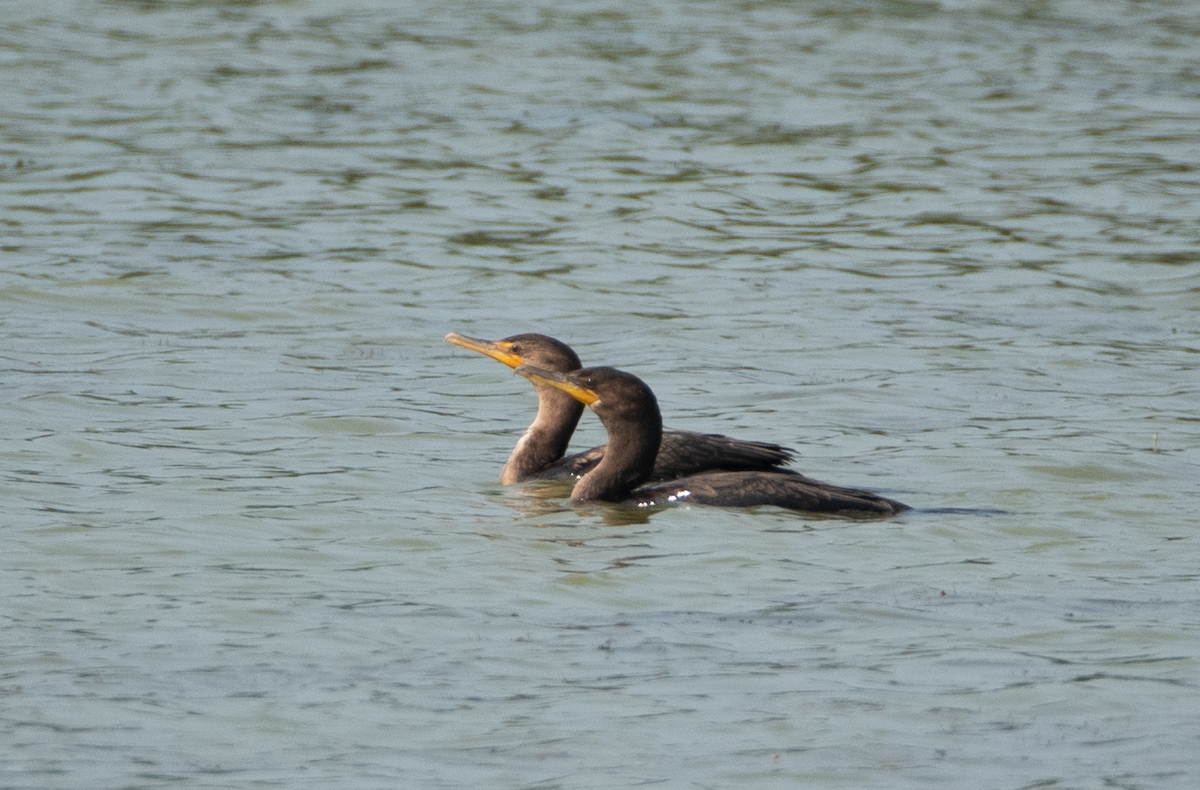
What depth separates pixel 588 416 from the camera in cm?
1348

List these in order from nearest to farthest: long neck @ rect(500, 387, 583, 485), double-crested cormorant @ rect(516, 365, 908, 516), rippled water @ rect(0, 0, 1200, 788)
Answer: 1. rippled water @ rect(0, 0, 1200, 788)
2. double-crested cormorant @ rect(516, 365, 908, 516)
3. long neck @ rect(500, 387, 583, 485)

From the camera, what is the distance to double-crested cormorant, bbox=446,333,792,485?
32.7 feet

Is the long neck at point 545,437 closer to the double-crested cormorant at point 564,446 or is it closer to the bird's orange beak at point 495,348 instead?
the double-crested cormorant at point 564,446

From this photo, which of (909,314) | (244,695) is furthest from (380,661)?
(909,314)

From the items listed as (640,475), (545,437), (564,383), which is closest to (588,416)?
(545,437)

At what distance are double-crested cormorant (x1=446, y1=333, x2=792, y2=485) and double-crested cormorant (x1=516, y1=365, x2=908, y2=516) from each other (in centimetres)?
11

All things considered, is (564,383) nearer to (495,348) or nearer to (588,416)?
(495,348)

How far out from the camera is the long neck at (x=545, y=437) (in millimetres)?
10555

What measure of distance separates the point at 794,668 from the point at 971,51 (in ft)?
67.2

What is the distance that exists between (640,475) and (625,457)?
4.8 inches

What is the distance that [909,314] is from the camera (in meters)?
14.8

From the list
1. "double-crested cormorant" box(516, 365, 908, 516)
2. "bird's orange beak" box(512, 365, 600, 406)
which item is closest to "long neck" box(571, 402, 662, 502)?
"double-crested cormorant" box(516, 365, 908, 516)

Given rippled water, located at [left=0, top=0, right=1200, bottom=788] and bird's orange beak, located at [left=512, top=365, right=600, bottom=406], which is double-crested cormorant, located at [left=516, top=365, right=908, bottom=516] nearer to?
bird's orange beak, located at [left=512, top=365, right=600, bottom=406]

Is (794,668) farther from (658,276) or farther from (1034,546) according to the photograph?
(658,276)
